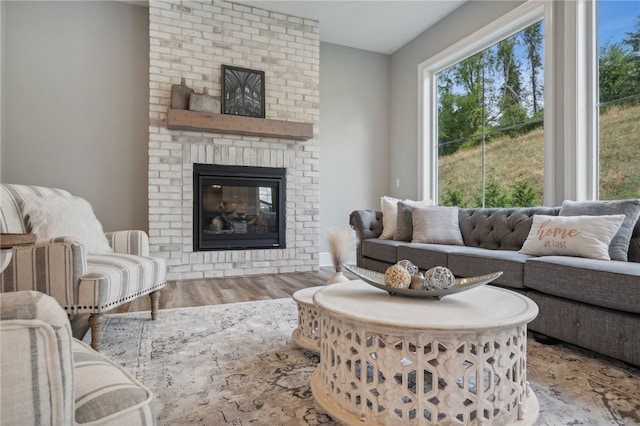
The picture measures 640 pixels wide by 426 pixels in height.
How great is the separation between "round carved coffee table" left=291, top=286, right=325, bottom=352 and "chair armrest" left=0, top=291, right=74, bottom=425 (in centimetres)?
127

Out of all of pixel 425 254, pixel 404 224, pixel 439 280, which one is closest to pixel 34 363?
pixel 439 280

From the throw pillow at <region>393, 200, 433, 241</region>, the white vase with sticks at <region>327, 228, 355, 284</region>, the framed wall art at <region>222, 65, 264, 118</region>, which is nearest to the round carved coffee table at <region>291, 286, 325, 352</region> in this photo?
the white vase with sticks at <region>327, 228, 355, 284</region>

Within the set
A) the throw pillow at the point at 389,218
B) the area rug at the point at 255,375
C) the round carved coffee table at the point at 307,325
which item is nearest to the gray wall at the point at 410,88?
the throw pillow at the point at 389,218

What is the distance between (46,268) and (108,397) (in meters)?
1.44

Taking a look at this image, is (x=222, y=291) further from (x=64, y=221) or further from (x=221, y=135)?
(x=221, y=135)

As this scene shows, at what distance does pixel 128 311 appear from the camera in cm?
257

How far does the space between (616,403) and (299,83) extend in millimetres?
4084

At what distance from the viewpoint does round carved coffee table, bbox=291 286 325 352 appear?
176cm

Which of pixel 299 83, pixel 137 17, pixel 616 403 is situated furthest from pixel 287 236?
pixel 616 403

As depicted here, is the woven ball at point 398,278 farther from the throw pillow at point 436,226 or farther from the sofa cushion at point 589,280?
the throw pillow at point 436,226

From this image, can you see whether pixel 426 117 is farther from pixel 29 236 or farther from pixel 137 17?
pixel 29 236

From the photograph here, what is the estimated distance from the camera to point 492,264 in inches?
92.3

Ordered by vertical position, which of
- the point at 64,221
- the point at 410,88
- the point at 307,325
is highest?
the point at 410,88

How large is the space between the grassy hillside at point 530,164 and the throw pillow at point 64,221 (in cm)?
365
